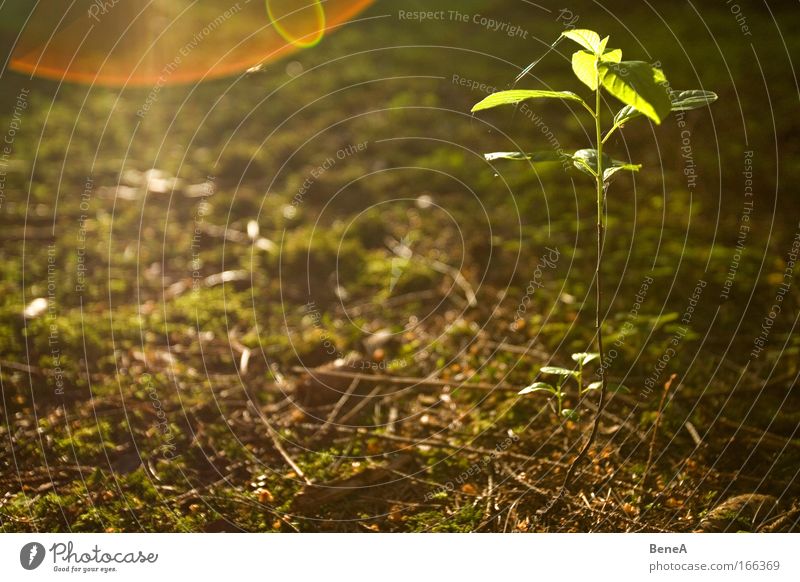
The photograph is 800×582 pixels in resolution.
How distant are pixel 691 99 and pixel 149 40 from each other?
6.59 m

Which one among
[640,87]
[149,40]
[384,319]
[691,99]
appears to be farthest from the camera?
[149,40]

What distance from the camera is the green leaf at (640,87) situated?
155 centimetres

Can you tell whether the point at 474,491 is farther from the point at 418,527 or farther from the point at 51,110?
the point at 51,110

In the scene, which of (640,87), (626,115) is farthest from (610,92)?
(626,115)

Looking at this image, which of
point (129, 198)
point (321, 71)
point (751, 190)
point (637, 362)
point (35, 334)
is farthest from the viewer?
point (321, 71)

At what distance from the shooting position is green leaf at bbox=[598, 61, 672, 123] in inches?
61.1

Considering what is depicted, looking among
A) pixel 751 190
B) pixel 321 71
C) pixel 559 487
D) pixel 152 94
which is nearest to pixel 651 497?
pixel 559 487

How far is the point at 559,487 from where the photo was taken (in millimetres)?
2299

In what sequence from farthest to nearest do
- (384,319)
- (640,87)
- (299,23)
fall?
(299,23) < (384,319) < (640,87)

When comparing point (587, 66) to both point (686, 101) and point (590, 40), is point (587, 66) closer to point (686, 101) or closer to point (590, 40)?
point (590, 40)

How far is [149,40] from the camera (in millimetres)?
7156

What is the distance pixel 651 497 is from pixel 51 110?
552 cm

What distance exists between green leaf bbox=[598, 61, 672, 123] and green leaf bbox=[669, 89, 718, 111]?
16cm
